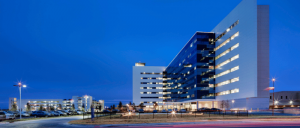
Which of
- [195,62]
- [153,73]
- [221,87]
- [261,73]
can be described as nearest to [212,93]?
[221,87]

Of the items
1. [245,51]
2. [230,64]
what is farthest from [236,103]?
[245,51]

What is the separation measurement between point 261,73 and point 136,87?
10053 centimetres

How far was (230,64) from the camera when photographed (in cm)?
8119

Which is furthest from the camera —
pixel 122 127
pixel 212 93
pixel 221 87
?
pixel 212 93

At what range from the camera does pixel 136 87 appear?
157000 millimetres

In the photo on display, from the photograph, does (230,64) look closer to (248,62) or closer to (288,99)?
(248,62)

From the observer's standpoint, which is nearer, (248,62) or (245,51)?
(248,62)

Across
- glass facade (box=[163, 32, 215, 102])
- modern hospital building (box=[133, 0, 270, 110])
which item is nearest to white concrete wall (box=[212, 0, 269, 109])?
modern hospital building (box=[133, 0, 270, 110])

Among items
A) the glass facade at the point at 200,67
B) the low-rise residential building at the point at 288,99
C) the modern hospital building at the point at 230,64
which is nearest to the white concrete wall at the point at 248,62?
the modern hospital building at the point at 230,64

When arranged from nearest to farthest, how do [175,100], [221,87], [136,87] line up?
[221,87]
[175,100]
[136,87]

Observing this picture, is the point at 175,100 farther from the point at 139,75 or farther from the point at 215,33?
the point at 215,33

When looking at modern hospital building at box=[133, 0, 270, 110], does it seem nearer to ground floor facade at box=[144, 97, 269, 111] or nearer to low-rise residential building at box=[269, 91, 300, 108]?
ground floor facade at box=[144, 97, 269, 111]

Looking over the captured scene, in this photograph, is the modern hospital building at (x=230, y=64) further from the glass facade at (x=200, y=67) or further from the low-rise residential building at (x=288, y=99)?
the low-rise residential building at (x=288, y=99)

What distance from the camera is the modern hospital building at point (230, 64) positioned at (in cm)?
6812
